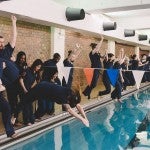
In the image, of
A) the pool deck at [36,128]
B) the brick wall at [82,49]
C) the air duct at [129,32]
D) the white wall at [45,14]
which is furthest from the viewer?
the air duct at [129,32]

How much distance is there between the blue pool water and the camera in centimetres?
575

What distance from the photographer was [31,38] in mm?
10320

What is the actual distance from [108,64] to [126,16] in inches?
194

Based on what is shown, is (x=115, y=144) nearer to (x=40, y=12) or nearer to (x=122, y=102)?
(x=40, y=12)

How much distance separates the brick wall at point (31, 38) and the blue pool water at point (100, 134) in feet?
9.70

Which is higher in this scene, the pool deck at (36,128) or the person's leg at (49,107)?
the person's leg at (49,107)

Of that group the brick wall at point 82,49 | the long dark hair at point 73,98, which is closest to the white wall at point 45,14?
the brick wall at point 82,49

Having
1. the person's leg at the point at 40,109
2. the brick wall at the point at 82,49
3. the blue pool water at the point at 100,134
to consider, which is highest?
→ the brick wall at the point at 82,49

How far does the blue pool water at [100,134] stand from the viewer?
A: 5754 millimetres

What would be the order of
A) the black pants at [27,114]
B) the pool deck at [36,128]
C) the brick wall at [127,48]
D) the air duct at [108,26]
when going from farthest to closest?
the brick wall at [127,48] < the air duct at [108,26] < the black pants at [27,114] < the pool deck at [36,128]

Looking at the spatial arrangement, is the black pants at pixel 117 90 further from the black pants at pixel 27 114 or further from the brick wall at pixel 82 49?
the black pants at pixel 27 114

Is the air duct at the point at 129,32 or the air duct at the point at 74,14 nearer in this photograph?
the air duct at the point at 74,14

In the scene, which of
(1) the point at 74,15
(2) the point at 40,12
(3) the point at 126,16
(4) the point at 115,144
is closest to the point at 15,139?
(4) the point at 115,144

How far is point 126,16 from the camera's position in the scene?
1476cm
